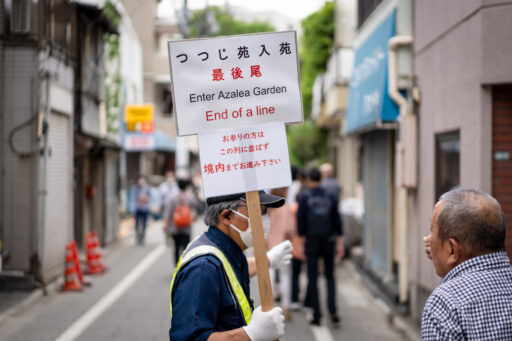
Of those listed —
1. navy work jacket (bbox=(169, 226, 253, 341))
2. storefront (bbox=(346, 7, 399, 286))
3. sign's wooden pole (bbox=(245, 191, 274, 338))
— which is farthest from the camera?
storefront (bbox=(346, 7, 399, 286))

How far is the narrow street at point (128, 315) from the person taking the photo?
7.99m

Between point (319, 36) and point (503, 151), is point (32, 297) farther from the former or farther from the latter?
point (319, 36)

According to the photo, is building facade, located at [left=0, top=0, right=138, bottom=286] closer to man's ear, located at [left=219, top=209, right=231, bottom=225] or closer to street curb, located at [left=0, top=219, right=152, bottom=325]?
street curb, located at [left=0, top=219, right=152, bottom=325]

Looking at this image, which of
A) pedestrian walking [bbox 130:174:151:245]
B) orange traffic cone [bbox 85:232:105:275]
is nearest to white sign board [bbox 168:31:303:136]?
orange traffic cone [bbox 85:232:105:275]

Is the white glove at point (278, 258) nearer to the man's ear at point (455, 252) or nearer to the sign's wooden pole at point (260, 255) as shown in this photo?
the sign's wooden pole at point (260, 255)

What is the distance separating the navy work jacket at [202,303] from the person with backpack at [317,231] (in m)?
5.46

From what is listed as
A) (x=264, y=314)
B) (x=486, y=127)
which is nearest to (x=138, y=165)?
(x=486, y=127)

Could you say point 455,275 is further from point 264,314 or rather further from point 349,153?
point 349,153

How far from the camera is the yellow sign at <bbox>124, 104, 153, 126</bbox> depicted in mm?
22531

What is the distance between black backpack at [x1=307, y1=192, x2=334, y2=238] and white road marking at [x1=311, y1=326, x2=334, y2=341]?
4.12 feet

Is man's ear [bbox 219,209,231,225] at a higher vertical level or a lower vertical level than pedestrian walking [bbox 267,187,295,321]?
higher

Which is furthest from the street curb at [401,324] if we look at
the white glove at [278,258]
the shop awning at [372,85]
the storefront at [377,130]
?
the white glove at [278,258]

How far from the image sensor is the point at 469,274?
237 cm

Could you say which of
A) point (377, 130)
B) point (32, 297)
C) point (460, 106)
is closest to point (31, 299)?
→ point (32, 297)
